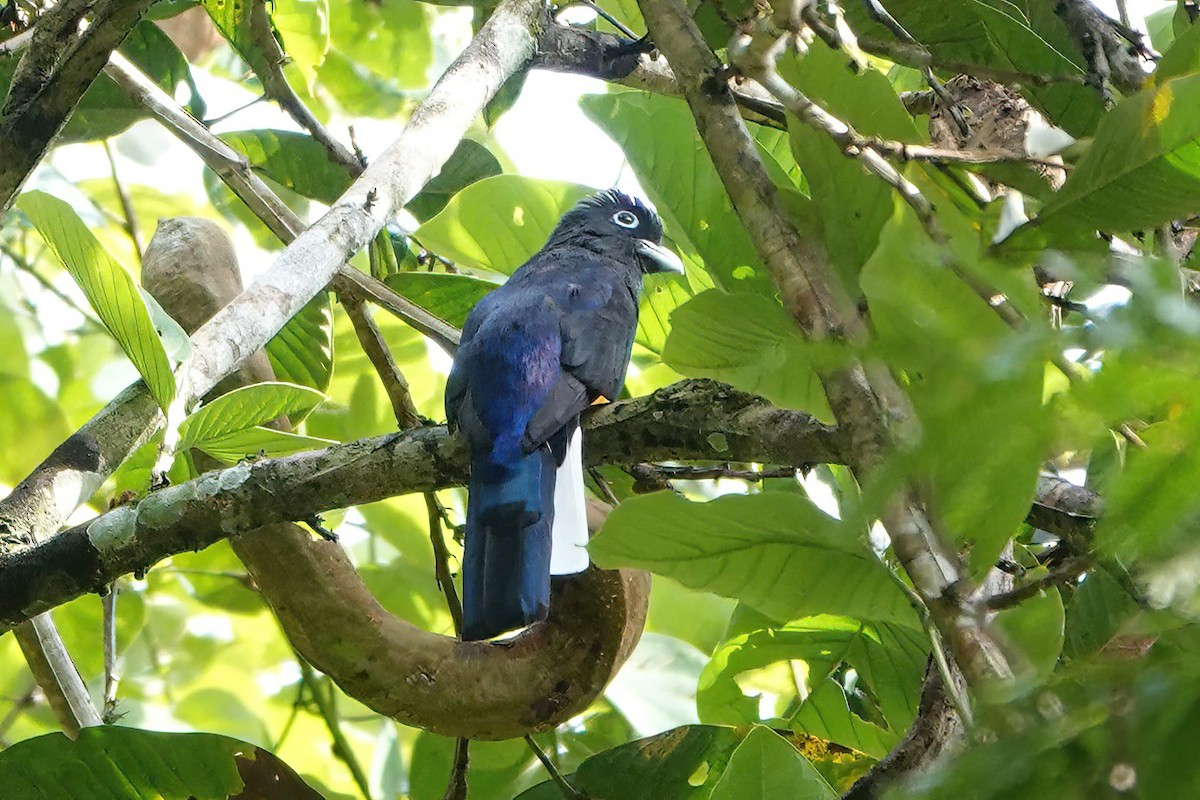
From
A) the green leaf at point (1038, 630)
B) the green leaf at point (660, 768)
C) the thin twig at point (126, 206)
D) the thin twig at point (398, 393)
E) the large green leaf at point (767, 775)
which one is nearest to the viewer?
the green leaf at point (1038, 630)

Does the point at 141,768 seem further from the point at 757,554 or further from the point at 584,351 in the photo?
the point at 757,554

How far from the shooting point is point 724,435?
1.67 metres

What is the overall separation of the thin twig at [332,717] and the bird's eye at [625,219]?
159 cm

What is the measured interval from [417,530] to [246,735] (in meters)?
0.63

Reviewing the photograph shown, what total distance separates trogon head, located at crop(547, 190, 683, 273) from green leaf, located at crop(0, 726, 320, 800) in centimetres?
171

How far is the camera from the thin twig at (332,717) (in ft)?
8.13

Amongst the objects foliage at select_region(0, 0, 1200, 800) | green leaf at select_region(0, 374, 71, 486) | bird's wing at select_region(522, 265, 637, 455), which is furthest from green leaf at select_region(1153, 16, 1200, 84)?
green leaf at select_region(0, 374, 71, 486)

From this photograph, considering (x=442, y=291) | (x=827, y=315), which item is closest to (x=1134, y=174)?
(x=827, y=315)

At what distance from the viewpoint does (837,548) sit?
987mm

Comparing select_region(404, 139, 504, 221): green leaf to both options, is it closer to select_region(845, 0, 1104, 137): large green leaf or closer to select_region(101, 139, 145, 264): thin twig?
select_region(101, 139, 145, 264): thin twig

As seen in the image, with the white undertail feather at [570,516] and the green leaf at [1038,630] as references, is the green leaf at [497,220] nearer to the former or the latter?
the white undertail feather at [570,516]

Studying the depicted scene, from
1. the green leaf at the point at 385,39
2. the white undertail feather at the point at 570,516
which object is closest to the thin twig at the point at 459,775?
the white undertail feather at the point at 570,516

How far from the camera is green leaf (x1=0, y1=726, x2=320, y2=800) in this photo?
6.22 ft

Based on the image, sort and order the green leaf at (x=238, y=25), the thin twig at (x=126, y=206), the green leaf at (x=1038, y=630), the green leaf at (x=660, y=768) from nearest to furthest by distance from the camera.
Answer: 1. the green leaf at (x=1038, y=630)
2. the green leaf at (x=660, y=768)
3. the green leaf at (x=238, y=25)
4. the thin twig at (x=126, y=206)
